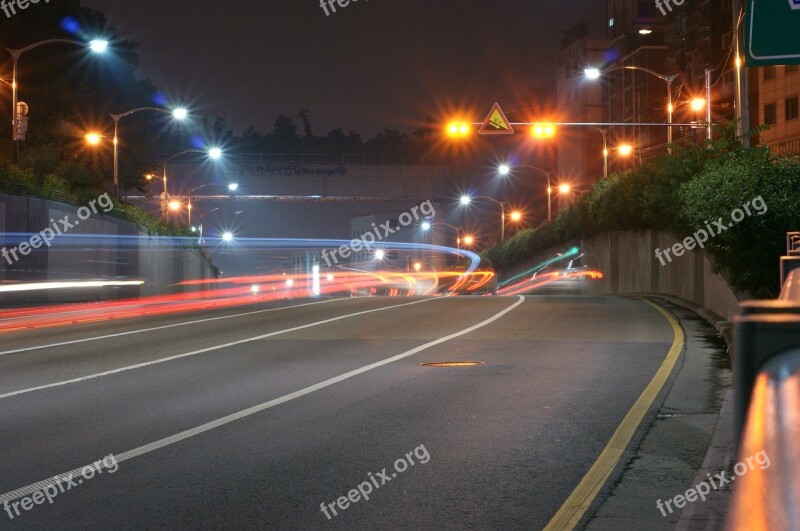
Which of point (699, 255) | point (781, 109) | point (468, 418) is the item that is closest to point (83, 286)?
point (699, 255)

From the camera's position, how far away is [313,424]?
1048 centimetres

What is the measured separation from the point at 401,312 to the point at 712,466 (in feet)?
63.5

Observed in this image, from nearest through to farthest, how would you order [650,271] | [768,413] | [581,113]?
[768,413], [650,271], [581,113]

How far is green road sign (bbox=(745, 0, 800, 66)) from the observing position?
34.0 ft

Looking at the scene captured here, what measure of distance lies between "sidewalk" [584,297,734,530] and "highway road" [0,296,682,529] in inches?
13.0

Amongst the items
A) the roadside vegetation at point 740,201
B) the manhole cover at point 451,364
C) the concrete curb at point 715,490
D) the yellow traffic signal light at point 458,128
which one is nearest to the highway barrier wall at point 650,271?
the roadside vegetation at point 740,201

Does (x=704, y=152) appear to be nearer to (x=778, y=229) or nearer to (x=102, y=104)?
(x=778, y=229)

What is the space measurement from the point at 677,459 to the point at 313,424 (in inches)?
143

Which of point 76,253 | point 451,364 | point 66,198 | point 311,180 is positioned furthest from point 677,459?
point 311,180

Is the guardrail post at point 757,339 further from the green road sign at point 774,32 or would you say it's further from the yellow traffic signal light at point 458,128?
the yellow traffic signal light at point 458,128

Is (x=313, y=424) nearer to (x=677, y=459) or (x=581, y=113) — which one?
(x=677, y=459)

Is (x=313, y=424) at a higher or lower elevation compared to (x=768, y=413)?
lower

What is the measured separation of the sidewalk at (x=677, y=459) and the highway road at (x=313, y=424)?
331 mm

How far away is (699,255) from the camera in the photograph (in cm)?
2867
